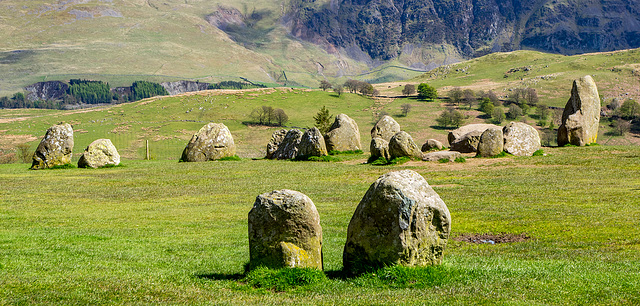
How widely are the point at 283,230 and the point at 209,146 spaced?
3398 cm

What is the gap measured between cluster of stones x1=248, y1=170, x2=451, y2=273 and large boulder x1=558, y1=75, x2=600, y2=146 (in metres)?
35.6

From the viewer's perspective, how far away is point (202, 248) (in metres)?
14.5

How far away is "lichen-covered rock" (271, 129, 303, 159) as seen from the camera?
43.6 metres

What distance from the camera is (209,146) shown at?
42656mm

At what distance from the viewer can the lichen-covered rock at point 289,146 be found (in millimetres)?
43562

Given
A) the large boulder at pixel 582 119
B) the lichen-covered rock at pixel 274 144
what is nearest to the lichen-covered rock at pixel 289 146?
the lichen-covered rock at pixel 274 144

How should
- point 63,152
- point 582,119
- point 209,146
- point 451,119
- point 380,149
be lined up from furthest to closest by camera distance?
point 451,119 → point 209,146 → point 582,119 → point 63,152 → point 380,149

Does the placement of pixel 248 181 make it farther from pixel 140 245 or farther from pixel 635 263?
pixel 635 263

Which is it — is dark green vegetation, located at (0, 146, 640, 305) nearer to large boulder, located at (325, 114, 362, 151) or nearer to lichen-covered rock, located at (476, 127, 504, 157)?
lichen-covered rock, located at (476, 127, 504, 157)

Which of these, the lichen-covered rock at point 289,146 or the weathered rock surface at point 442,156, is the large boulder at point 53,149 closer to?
the lichen-covered rock at point 289,146

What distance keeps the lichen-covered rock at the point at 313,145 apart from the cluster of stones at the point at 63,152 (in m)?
15.4

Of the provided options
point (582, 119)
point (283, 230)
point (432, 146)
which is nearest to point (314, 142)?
point (432, 146)

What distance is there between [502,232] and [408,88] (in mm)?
152014

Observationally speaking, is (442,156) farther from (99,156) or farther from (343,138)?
(99,156)
